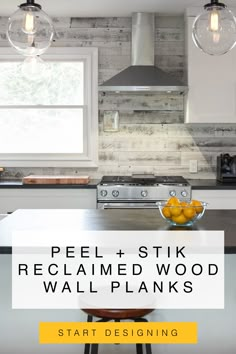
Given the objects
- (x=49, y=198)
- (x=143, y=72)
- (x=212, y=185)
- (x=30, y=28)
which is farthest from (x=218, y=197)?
(x=30, y=28)

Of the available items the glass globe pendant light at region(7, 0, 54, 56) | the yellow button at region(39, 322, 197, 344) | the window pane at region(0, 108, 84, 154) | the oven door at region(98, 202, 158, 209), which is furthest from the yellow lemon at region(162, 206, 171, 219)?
the window pane at region(0, 108, 84, 154)

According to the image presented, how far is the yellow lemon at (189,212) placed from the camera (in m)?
2.41

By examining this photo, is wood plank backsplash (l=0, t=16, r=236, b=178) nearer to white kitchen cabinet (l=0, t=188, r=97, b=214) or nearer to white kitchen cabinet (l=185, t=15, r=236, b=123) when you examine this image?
white kitchen cabinet (l=185, t=15, r=236, b=123)

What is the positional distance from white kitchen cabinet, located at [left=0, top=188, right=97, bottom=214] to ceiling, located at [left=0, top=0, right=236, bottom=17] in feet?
5.67

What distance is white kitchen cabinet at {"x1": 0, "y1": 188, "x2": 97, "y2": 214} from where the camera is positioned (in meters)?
4.39

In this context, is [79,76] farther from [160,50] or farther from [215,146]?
[215,146]

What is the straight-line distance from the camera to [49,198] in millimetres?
4406

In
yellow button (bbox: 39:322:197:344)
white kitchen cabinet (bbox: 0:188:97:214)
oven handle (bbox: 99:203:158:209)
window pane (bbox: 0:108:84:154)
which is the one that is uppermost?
window pane (bbox: 0:108:84:154)

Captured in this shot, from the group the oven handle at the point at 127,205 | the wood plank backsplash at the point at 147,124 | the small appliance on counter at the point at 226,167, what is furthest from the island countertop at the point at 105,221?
the wood plank backsplash at the point at 147,124

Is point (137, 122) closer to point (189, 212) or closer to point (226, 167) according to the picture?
point (226, 167)

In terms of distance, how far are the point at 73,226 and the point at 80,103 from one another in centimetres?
272

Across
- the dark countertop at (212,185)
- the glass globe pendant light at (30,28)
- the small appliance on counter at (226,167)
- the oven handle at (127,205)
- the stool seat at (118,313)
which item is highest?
the glass globe pendant light at (30,28)

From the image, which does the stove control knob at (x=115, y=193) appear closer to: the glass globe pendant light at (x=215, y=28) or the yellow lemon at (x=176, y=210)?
the yellow lemon at (x=176, y=210)

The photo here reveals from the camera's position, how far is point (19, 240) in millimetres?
2135
